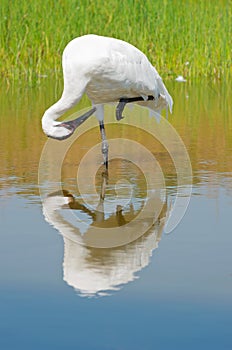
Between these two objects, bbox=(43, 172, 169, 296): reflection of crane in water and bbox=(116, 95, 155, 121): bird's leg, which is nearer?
bbox=(43, 172, 169, 296): reflection of crane in water

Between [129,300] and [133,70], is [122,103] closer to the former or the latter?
[133,70]

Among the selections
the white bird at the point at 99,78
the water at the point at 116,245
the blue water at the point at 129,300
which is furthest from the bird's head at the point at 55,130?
the blue water at the point at 129,300

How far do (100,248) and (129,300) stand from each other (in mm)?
1150

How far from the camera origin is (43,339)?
15.0ft

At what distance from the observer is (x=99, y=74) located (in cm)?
869

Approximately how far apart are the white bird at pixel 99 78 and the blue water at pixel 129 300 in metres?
2.22

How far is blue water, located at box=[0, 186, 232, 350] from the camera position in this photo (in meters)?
4.56

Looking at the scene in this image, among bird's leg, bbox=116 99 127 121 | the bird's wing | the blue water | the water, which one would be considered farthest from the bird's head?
the blue water

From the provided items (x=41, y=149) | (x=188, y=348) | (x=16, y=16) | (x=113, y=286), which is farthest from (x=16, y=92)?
(x=188, y=348)

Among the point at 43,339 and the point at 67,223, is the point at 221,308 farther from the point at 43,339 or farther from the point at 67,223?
the point at 67,223

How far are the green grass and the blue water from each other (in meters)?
9.11

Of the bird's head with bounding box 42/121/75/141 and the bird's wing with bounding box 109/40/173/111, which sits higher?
the bird's wing with bounding box 109/40/173/111

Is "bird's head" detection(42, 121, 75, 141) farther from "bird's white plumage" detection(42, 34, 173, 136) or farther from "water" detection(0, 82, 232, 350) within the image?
"water" detection(0, 82, 232, 350)

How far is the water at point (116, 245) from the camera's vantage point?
15.4 feet
